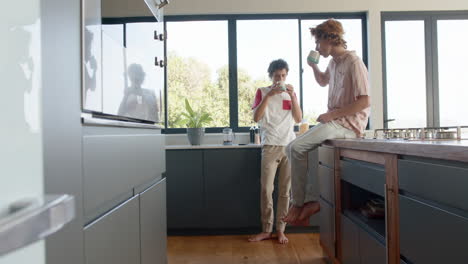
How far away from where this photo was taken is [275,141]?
123 inches

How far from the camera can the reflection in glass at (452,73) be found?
3854mm

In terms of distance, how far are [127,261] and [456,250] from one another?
39.0 inches

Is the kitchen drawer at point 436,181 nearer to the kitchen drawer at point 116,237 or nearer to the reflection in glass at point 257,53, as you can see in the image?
the kitchen drawer at point 116,237

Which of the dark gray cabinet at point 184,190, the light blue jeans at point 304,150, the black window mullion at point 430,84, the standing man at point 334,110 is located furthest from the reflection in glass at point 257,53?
the light blue jeans at point 304,150

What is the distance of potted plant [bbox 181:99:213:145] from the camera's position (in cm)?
363

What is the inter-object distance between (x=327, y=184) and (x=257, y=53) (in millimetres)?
2056

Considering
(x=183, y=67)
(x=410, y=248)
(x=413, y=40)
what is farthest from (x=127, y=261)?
(x=413, y=40)

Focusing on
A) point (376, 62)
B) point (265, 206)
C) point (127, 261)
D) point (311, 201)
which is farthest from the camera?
point (376, 62)

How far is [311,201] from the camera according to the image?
242 centimetres

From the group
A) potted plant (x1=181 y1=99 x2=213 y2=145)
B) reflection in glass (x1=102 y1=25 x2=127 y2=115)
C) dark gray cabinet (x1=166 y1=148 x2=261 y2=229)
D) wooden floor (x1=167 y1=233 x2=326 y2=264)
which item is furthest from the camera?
potted plant (x1=181 y1=99 x2=213 y2=145)

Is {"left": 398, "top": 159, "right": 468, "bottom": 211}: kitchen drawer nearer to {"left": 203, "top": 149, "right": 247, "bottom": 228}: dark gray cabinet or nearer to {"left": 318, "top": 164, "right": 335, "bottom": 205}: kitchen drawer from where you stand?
{"left": 318, "top": 164, "right": 335, "bottom": 205}: kitchen drawer

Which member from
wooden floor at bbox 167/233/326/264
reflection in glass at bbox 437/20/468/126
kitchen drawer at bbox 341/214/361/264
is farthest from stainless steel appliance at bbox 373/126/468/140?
reflection in glass at bbox 437/20/468/126

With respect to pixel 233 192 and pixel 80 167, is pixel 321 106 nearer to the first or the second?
pixel 233 192

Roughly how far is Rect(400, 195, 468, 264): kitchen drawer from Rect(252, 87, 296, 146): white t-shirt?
1.87 meters
